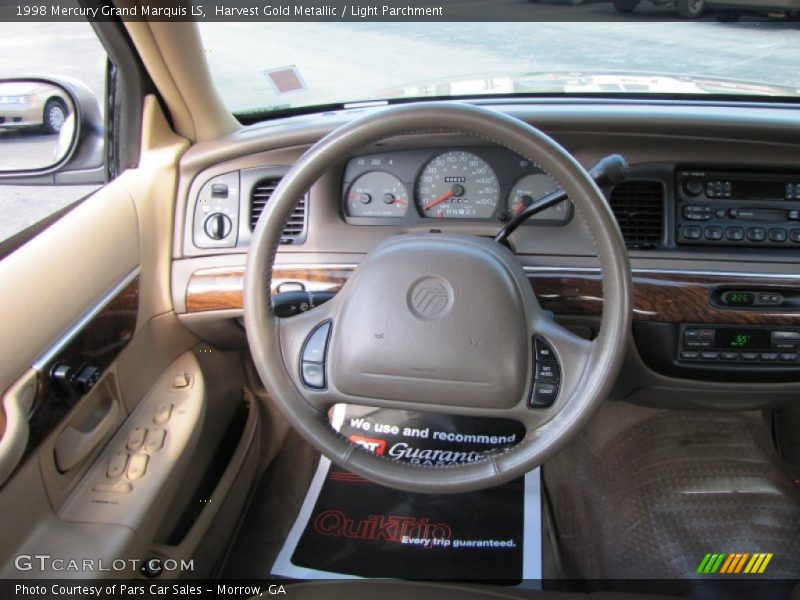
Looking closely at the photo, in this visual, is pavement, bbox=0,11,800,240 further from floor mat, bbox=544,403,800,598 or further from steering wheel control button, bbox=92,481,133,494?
floor mat, bbox=544,403,800,598

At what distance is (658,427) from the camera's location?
2250 mm

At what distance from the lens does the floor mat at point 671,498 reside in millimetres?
1913

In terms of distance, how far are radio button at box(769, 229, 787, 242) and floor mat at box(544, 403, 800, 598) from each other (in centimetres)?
79

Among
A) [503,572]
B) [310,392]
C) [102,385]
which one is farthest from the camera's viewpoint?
[503,572]

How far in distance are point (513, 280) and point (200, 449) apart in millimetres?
1136

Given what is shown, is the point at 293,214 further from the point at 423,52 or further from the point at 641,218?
the point at 641,218

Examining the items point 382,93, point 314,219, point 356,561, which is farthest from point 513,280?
point 356,561

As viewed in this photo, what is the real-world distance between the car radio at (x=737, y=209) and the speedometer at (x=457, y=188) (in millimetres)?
473

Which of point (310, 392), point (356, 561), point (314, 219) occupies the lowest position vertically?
point (356, 561)

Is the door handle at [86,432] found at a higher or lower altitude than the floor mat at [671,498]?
higher

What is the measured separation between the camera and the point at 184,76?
1.81 metres

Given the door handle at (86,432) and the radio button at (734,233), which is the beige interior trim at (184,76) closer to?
the door handle at (86,432)

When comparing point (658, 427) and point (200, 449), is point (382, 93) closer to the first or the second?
point (200, 449)

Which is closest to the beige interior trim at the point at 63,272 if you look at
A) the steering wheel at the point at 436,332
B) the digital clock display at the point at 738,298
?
the steering wheel at the point at 436,332
